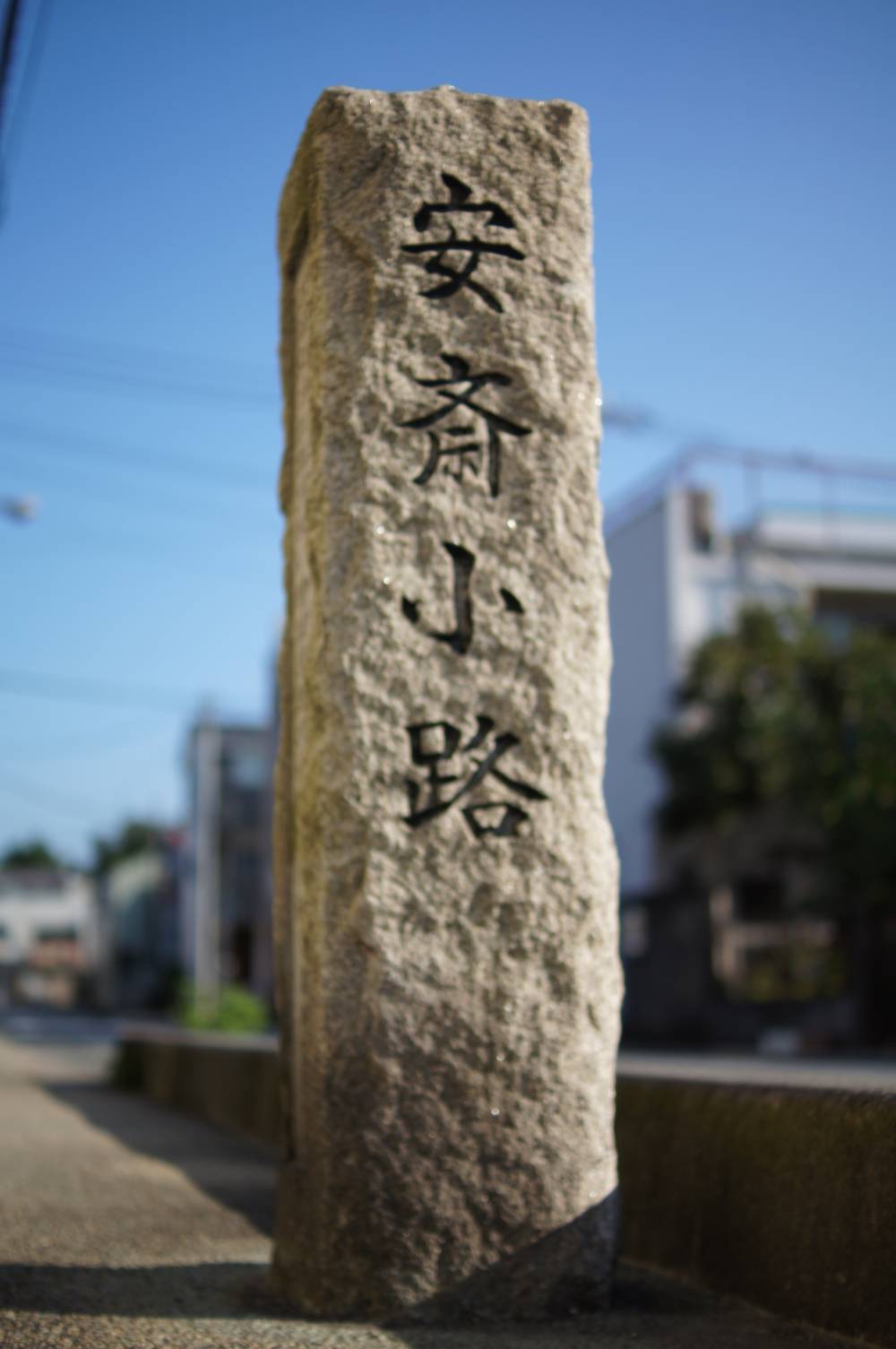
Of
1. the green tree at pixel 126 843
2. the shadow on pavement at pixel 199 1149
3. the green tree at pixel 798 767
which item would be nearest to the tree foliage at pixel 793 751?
the green tree at pixel 798 767

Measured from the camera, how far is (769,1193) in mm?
4230

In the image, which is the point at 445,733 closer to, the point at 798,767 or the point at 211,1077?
the point at 211,1077

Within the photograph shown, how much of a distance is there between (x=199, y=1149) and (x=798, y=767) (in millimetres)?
14887

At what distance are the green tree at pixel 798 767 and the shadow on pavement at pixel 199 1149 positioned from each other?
11.3 metres

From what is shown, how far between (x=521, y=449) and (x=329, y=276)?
0.82 m

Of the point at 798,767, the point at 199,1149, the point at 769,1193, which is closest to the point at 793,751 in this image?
the point at 798,767

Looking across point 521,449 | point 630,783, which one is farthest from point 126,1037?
point 630,783

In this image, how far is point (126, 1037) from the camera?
46.9 feet

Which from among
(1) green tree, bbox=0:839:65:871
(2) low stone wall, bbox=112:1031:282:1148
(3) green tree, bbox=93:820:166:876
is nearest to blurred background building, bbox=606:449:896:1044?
(2) low stone wall, bbox=112:1031:282:1148

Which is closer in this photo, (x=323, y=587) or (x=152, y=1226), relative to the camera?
(x=323, y=587)

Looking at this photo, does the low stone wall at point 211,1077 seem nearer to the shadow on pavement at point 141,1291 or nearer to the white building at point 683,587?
the shadow on pavement at point 141,1291

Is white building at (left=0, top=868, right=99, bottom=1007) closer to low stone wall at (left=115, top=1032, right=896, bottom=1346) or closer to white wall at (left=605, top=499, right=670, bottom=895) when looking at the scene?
white wall at (left=605, top=499, right=670, bottom=895)

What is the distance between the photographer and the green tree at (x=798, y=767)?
64.4 ft

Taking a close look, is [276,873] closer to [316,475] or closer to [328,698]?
[328,698]
